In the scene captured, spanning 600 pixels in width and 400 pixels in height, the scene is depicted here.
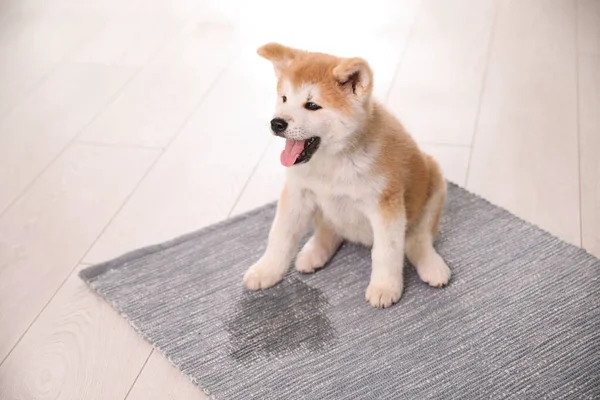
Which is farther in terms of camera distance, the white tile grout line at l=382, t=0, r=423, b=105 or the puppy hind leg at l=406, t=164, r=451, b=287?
the white tile grout line at l=382, t=0, r=423, b=105

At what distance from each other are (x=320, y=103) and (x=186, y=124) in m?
0.88

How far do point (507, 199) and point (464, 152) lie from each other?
217mm

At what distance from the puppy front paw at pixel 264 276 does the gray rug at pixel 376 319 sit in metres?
0.02

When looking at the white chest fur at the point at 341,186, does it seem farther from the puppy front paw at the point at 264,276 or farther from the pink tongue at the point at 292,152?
the puppy front paw at the point at 264,276

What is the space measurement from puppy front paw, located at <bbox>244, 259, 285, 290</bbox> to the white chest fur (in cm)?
17

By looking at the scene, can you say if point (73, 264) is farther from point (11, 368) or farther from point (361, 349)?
point (361, 349)

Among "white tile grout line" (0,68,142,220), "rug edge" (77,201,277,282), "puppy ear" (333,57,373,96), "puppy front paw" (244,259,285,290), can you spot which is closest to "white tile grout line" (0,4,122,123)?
"white tile grout line" (0,68,142,220)

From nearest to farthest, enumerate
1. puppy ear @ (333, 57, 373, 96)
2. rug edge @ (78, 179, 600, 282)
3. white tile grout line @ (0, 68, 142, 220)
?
puppy ear @ (333, 57, 373, 96), rug edge @ (78, 179, 600, 282), white tile grout line @ (0, 68, 142, 220)

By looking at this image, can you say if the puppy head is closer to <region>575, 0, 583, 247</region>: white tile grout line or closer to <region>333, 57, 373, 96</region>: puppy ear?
<region>333, 57, 373, 96</region>: puppy ear

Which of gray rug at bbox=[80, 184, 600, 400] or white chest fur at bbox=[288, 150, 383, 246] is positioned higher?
white chest fur at bbox=[288, 150, 383, 246]

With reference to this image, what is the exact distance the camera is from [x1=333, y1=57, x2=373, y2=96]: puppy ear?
1.22 m

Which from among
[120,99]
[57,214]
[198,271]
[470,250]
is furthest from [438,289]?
[120,99]

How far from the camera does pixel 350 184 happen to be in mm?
1327

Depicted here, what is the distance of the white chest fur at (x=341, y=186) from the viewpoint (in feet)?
4.33
